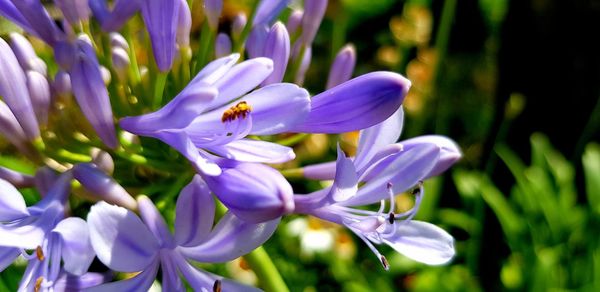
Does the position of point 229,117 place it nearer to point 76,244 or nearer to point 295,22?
point 76,244

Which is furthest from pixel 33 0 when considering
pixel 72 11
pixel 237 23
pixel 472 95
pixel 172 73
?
pixel 472 95

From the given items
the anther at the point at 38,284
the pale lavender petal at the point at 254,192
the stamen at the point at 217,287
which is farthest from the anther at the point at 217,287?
A: the anther at the point at 38,284

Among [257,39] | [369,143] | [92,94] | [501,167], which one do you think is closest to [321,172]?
[369,143]

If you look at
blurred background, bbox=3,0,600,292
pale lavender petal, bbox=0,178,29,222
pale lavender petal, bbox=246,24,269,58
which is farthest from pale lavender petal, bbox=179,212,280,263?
blurred background, bbox=3,0,600,292

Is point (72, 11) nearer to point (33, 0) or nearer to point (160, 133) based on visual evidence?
point (33, 0)

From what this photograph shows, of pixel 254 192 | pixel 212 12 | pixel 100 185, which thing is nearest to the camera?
pixel 254 192

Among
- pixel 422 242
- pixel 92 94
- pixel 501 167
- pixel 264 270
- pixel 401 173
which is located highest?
pixel 92 94

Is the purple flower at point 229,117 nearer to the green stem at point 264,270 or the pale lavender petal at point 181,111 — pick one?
the pale lavender petal at point 181,111
